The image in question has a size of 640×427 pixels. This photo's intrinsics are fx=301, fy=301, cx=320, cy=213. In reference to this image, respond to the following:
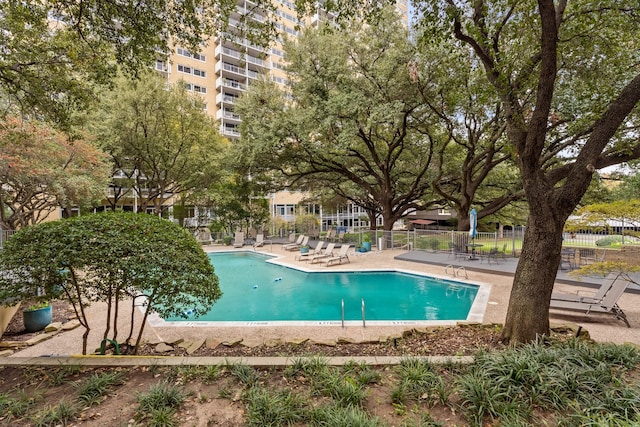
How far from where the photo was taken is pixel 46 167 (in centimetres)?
1127

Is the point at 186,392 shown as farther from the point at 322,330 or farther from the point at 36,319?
the point at 36,319

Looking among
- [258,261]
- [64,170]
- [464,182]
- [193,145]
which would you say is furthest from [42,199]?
[464,182]

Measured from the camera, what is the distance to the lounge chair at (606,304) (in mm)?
6113

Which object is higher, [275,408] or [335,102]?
[335,102]

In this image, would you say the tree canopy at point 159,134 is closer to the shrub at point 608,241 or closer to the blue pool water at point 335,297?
the blue pool water at point 335,297

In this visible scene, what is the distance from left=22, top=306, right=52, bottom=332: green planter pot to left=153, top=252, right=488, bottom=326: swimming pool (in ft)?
7.32

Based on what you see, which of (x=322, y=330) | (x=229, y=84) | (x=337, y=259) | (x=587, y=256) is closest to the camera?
(x=322, y=330)

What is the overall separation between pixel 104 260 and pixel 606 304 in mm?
8989

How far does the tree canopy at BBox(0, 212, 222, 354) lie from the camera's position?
367 centimetres

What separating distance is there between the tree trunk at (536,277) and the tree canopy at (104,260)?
4.35m

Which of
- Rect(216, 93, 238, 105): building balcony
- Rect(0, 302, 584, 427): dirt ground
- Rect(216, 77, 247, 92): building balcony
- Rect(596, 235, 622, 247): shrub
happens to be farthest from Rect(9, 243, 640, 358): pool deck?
Rect(216, 77, 247, 92): building balcony

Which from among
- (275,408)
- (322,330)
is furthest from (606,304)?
(275,408)

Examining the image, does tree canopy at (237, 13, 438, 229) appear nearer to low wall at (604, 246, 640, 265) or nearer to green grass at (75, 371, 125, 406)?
low wall at (604, 246, 640, 265)

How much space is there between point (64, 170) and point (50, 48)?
777 cm
